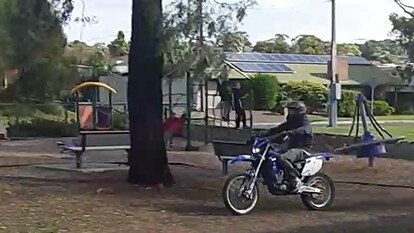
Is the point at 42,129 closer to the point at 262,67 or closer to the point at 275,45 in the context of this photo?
the point at 262,67

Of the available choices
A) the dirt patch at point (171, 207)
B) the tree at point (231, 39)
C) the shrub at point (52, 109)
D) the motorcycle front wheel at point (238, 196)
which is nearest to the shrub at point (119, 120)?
the shrub at point (52, 109)

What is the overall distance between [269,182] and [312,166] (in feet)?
2.23

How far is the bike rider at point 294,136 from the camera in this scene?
472 inches

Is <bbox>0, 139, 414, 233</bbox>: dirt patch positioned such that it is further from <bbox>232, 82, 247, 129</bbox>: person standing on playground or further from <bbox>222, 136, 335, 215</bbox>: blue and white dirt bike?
<bbox>232, 82, 247, 129</bbox>: person standing on playground

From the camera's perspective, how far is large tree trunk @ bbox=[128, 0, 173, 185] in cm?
1438

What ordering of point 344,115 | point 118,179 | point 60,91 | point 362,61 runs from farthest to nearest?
point 362,61
point 344,115
point 60,91
point 118,179

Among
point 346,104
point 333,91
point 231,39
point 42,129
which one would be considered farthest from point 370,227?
point 346,104

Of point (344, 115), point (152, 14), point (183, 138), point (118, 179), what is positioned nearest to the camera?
point (152, 14)

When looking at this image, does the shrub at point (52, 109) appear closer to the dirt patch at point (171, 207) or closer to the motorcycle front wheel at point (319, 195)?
the dirt patch at point (171, 207)

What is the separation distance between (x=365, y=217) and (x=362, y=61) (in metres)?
66.4

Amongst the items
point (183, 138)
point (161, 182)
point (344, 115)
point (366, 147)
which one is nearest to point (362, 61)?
point (344, 115)

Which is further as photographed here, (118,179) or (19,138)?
(19,138)

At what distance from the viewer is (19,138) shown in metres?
30.5

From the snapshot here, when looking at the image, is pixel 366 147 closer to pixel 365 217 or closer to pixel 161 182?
pixel 161 182
